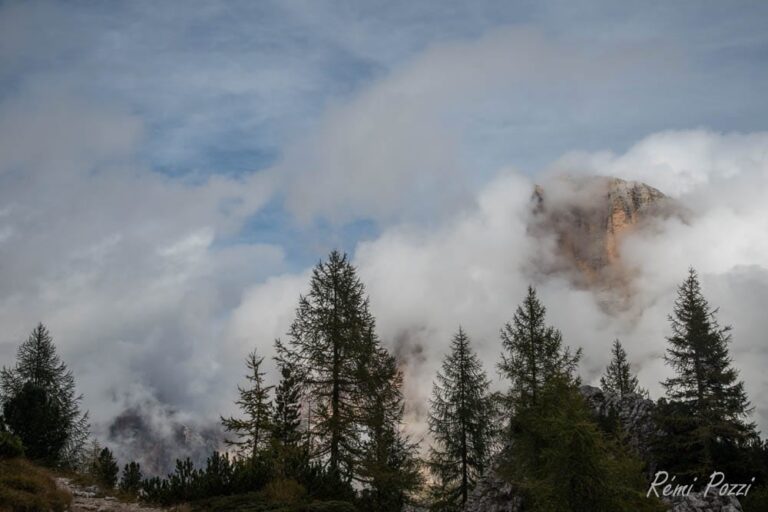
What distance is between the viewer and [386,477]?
74.4ft

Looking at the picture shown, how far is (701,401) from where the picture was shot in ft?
93.6

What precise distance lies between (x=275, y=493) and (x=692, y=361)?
2452 centimetres

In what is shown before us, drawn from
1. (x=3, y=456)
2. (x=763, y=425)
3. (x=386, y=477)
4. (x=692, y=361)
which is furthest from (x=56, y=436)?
(x=763, y=425)

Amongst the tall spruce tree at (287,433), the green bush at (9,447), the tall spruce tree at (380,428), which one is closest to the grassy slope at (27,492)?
the green bush at (9,447)

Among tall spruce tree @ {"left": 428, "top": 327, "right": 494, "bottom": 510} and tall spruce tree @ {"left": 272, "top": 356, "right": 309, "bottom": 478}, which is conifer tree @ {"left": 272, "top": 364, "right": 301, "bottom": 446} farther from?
tall spruce tree @ {"left": 428, "top": 327, "right": 494, "bottom": 510}

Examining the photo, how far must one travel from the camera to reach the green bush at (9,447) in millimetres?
16109

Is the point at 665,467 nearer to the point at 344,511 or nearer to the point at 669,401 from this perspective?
the point at 669,401

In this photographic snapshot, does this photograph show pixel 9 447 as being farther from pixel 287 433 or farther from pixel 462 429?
pixel 462 429

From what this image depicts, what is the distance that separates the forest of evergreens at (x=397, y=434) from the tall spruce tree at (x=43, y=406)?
0.08 metres

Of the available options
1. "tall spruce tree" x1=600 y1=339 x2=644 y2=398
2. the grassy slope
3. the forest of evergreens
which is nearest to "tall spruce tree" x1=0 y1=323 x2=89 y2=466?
the forest of evergreens

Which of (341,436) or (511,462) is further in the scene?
(511,462)

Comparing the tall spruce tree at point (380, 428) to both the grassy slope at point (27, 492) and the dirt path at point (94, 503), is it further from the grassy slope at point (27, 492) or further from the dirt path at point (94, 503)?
the grassy slope at point (27, 492)

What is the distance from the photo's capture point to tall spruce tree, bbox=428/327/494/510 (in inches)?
1373

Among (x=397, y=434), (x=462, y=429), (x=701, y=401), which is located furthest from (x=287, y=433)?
(x=701, y=401)
